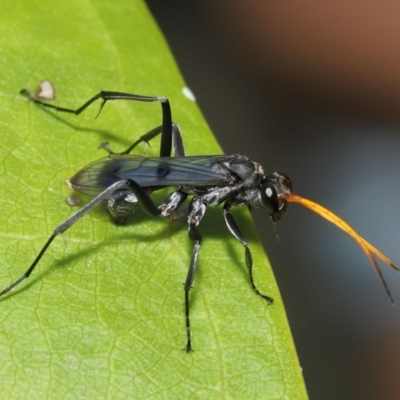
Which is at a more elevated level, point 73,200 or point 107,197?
point 107,197

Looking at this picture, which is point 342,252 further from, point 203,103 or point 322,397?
point 203,103

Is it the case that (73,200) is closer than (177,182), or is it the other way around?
(73,200)

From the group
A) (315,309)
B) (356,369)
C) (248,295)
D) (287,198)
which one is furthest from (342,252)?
(248,295)

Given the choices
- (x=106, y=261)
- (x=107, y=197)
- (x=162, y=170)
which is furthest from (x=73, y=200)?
(x=162, y=170)

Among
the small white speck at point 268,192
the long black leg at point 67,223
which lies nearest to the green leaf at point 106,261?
the long black leg at point 67,223

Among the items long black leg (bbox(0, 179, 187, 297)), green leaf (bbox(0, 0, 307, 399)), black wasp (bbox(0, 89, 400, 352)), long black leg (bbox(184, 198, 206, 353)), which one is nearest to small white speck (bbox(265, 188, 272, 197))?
black wasp (bbox(0, 89, 400, 352))

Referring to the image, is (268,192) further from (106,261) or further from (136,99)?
(106,261)
